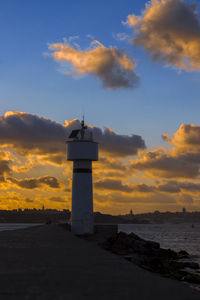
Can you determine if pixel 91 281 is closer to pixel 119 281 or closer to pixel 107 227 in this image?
pixel 119 281

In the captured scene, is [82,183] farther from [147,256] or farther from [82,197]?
[147,256]

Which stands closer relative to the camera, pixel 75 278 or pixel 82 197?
pixel 75 278

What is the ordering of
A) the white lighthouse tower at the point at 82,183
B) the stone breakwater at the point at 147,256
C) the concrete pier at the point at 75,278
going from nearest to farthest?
the concrete pier at the point at 75,278 < the stone breakwater at the point at 147,256 < the white lighthouse tower at the point at 82,183

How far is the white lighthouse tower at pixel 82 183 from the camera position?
3136 cm

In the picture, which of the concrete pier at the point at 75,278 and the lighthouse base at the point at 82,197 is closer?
the concrete pier at the point at 75,278

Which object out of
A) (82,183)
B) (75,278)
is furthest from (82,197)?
(75,278)

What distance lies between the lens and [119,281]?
1346cm

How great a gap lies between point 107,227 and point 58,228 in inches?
172

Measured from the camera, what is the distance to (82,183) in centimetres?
3133

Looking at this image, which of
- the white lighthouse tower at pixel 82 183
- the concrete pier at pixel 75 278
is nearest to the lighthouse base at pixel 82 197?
the white lighthouse tower at pixel 82 183

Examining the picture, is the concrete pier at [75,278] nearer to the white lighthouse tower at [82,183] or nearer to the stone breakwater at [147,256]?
the stone breakwater at [147,256]

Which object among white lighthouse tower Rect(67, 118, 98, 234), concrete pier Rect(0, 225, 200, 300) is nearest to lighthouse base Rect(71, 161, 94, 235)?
white lighthouse tower Rect(67, 118, 98, 234)

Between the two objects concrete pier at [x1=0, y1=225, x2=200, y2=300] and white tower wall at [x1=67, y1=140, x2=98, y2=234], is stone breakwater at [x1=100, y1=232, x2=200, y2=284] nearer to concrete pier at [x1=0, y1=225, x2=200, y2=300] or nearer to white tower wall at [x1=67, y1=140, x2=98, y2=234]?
white tower wall at [x1=67, y1=140, x2=98, y2=234]

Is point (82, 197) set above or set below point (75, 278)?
above
